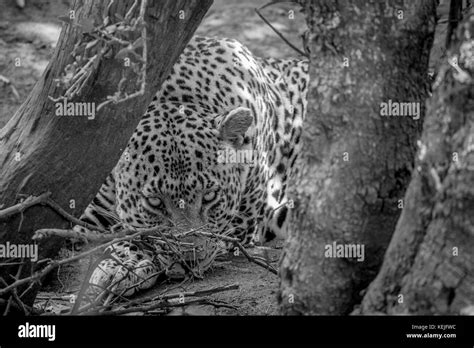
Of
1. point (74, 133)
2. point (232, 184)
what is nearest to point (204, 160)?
point (232, 184)

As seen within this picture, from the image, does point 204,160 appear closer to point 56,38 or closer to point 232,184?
point 232,184

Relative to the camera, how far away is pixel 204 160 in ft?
23.0

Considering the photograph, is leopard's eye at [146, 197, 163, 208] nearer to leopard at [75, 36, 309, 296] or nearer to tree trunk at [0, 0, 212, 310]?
leopard at [75, 36, 309, 296]

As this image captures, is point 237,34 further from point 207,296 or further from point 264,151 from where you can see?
point 207,296

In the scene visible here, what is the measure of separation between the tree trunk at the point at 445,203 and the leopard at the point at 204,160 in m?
2.49

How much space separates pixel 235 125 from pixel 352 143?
291cm

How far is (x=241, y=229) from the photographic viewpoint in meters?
7.89

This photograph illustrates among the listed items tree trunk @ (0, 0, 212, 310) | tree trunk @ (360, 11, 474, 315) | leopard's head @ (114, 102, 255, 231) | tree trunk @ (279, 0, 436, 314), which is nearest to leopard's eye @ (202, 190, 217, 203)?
leopard's head @ (114, 102, 255, 231)

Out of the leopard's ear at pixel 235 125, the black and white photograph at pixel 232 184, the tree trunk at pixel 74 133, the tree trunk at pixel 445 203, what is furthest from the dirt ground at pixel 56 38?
the tree trunk at pixel 445 203

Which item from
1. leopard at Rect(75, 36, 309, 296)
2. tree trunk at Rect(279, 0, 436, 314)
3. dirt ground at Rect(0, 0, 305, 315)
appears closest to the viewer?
tree trunk at Rect(279, 0, 436, 314)

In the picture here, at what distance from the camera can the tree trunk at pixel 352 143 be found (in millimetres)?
4215

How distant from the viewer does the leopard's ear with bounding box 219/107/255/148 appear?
701cm

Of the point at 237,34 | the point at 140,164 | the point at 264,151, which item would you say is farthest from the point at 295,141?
the point at 237,34

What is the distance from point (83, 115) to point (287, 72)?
4.10 m
